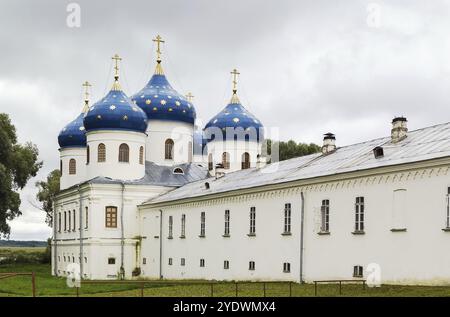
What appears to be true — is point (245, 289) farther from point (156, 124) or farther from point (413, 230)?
point (156, 124)

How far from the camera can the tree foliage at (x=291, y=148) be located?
228 ft

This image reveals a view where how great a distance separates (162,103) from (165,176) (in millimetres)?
5369

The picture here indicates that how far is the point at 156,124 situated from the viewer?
169ft

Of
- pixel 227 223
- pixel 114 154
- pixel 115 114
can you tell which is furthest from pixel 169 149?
pixel 227 223

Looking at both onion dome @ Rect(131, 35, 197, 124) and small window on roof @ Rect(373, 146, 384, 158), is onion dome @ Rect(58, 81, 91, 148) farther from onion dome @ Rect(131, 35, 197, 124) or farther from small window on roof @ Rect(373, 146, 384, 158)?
small window on roof @ Rect(373, 146, 384, 158)

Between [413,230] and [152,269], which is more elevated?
[413,230]

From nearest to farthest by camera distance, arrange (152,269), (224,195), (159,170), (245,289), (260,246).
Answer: (245,289), (260,246), (224,195), (152,269), (159,170)

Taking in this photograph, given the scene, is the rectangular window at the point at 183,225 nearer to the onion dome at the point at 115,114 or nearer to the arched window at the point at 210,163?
the onion dome at the point at 115,114

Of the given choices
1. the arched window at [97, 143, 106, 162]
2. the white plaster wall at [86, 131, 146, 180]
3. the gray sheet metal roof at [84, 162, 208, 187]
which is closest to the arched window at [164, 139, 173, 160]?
the gray sheet metal roof at [84, 162, 208, 187]

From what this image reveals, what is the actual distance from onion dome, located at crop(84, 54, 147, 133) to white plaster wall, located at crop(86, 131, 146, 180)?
1.41ft

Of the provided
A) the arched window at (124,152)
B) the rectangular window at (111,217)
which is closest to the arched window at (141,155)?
the arched window at (124,152)

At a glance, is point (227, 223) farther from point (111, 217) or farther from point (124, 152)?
point (124, 152)

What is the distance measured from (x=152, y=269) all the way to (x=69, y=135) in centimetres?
1507
